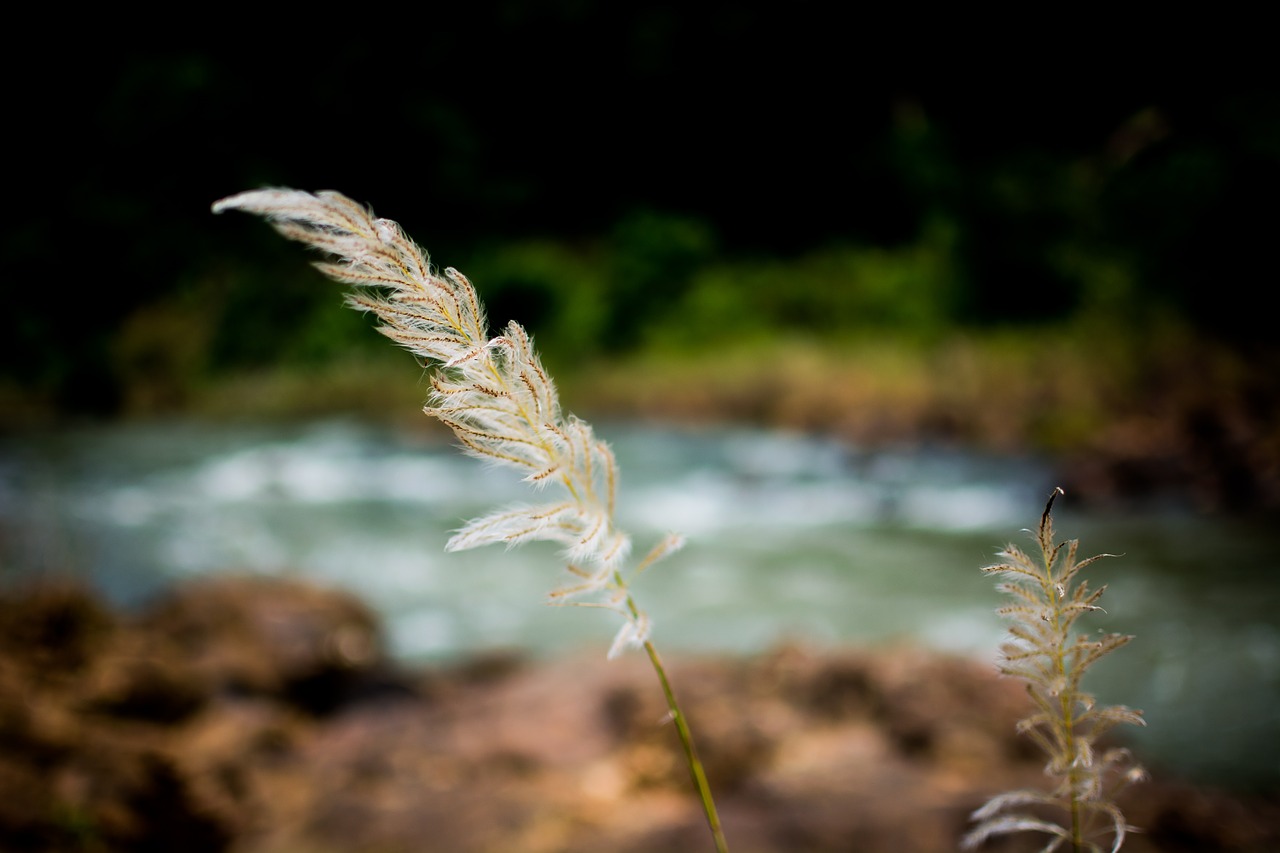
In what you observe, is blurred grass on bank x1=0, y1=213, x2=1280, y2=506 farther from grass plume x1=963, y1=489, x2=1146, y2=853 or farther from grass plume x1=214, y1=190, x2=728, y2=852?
grass plume x1=963, y1=489, x2=1146, y2=853

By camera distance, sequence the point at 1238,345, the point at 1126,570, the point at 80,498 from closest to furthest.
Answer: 1. the point at 1126,570
2. the point at 80,498
3. the point at 1238,345

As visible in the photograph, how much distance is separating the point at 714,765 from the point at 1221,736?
9.83 feet

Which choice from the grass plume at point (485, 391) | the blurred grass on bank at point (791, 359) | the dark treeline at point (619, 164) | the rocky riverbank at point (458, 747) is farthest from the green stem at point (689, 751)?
the blurred grass on bank at point (791, 359)

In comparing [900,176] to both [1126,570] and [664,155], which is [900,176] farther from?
[1126,570]

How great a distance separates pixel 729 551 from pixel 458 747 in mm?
4637

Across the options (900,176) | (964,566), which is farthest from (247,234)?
(900,176)

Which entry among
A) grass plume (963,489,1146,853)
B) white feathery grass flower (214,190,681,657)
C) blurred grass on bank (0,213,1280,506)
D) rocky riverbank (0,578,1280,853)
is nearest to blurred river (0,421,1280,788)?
rocky riverbank (0,578,1280,853)

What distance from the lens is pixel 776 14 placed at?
2208cm

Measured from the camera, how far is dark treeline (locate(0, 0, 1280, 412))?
7738 mm

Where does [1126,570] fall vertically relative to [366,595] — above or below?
below

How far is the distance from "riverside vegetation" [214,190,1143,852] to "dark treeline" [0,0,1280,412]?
0.09 meters

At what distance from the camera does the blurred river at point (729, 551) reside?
4758 mm

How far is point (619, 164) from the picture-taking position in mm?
23672

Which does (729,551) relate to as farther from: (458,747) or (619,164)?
(619,164)
